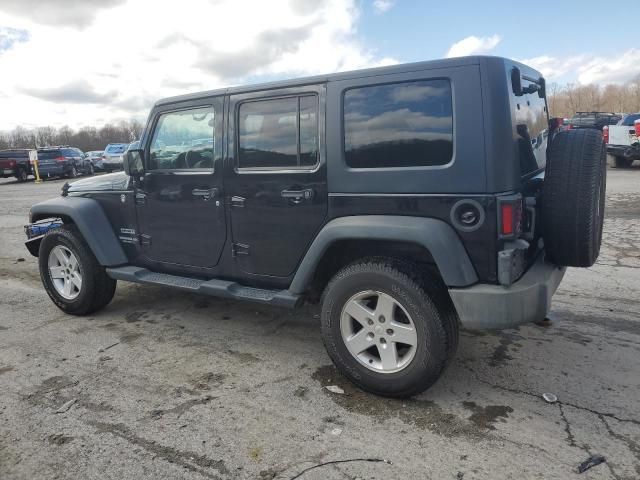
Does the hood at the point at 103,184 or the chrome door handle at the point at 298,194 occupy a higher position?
the hood at the point at 103,184

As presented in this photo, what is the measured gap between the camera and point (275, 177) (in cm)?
350

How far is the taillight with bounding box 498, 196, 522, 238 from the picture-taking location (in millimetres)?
2727

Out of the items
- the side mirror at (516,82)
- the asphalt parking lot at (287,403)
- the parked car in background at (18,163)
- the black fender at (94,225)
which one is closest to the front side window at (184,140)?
the black fender at (94,225)

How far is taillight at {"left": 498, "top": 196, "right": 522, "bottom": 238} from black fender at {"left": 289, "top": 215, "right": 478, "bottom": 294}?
0.25 meters

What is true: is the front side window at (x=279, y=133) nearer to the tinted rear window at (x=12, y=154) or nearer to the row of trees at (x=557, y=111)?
the tinted rear window at (x=12, y=154)

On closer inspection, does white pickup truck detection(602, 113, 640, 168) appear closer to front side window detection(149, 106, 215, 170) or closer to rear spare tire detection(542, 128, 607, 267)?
rear spare tire detection(542, 128, 607, 267)

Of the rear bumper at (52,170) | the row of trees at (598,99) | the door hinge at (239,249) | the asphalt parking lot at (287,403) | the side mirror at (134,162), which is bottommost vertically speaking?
the asphalt parking lot at (287,403)

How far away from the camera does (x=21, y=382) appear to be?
11.4 ft

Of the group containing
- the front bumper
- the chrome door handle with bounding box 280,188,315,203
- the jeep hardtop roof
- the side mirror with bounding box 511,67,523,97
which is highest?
the jeep hardtop roof

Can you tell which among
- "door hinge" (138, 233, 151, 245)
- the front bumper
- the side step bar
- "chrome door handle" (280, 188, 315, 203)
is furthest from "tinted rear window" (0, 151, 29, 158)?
the front bumper

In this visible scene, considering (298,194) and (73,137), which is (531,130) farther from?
(73,137)

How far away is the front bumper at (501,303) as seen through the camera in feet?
9.09

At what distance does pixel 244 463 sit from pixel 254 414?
46 centimetres

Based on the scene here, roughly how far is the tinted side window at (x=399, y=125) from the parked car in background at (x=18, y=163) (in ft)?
85.4
